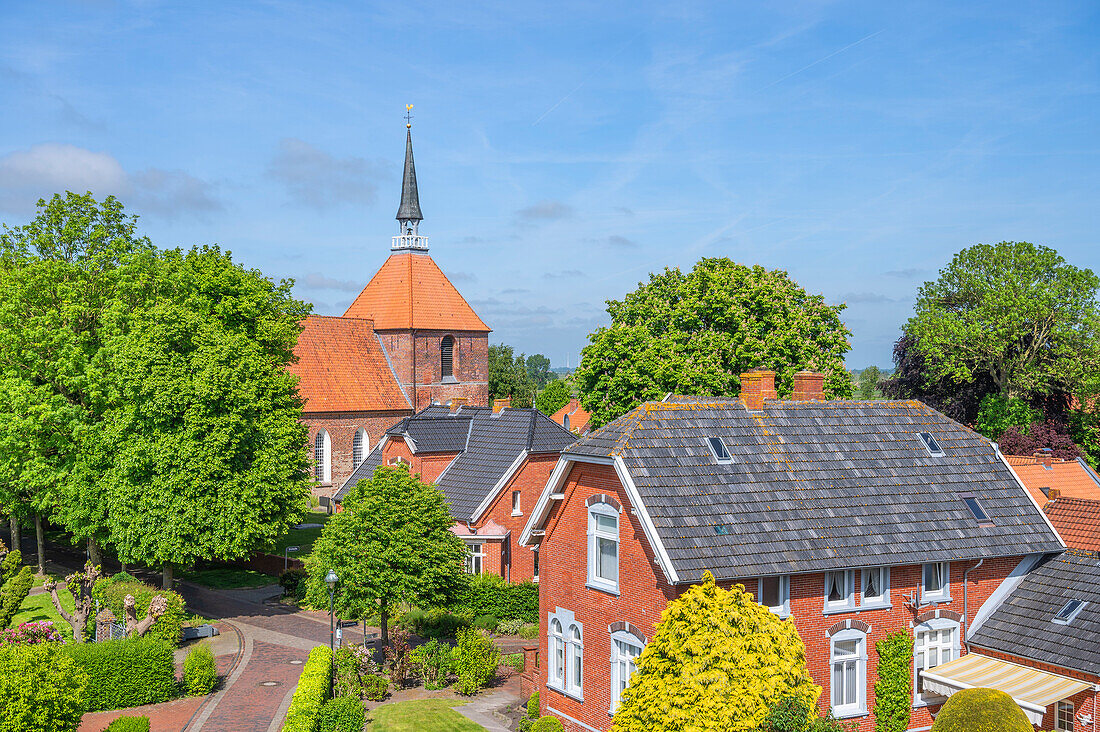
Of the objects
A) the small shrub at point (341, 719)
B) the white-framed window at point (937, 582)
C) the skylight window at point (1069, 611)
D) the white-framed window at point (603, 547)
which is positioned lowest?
the small shrub at point (341, 719)

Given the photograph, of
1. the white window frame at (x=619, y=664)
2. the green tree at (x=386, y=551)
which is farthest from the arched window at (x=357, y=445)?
the white window frame at (x=619, y=664)

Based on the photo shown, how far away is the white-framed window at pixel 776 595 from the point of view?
19891 mm

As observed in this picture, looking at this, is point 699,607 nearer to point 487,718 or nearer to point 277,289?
point 487,718

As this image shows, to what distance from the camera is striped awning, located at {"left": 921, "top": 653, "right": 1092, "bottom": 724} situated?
758 inches

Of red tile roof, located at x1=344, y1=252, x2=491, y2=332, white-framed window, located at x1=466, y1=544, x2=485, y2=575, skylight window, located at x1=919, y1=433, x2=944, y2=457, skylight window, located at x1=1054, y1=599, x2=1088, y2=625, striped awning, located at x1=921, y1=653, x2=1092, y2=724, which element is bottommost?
white-framed window, located at x1=466, y1=544, x2=485, y2=575

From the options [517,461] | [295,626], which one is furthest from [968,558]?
[295,626]

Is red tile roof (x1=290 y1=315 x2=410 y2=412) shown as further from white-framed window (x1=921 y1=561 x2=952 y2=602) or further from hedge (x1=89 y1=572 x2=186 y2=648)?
white-framed window (x1=921 y1=561 x2=952 y2=602)

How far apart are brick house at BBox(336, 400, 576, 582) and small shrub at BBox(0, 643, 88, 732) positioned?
15.4 m

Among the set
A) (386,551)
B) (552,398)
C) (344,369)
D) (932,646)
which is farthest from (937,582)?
(552,398)

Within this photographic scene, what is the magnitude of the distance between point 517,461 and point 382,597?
11049 millimetres

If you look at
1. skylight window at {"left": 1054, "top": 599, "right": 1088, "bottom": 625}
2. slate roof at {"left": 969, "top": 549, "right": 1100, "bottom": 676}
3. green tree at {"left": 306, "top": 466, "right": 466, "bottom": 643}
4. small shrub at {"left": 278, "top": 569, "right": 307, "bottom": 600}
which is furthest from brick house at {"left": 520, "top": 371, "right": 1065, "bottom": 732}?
small shrub at {"left": 278, "top": 569, "right": 307, "bottom": 600}

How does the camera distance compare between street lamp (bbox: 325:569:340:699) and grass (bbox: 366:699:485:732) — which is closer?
grass (bbox: 366:699:485:732)

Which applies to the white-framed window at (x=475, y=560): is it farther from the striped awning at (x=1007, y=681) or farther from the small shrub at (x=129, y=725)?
the striped awning at (x=1007, y=681)

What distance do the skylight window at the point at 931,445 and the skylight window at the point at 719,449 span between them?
6.57 meters
